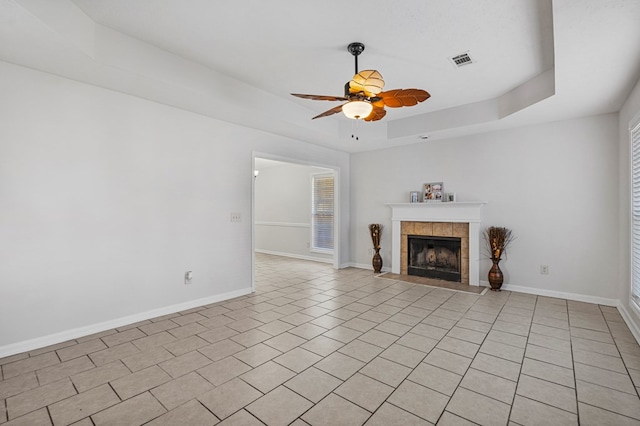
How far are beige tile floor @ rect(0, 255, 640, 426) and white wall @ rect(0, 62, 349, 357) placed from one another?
0.34m

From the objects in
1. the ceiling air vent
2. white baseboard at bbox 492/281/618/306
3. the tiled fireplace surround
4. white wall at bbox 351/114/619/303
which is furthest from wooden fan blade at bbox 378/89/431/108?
white baseboard at bbox 492/281/618/306

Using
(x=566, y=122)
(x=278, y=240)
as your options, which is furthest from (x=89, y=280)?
(x=566, y=122)

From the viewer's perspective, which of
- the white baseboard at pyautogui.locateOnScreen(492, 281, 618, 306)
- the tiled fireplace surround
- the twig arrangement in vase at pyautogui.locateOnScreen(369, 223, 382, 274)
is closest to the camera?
the white baseboard at pyautogui.locateOnScreen(492, 281, 618, 306)

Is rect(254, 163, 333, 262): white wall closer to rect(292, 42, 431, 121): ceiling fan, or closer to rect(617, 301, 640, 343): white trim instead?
rect(292, 42, 431, 121): ceiling fan

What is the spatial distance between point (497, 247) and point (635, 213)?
5.37ft

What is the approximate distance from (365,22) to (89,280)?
358 centimetres

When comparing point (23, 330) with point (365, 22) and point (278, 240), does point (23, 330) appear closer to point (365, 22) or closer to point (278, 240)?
point (365, 22)

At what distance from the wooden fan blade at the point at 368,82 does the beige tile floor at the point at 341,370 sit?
7.33 ft

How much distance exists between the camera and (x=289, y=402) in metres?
2.00

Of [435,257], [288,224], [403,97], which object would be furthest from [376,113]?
[288,224]

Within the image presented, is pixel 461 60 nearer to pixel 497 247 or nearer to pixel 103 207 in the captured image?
pixel 497 247

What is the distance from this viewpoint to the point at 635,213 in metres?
3.34

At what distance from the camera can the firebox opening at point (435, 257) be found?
213 inches

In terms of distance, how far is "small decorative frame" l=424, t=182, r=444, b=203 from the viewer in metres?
5.53
